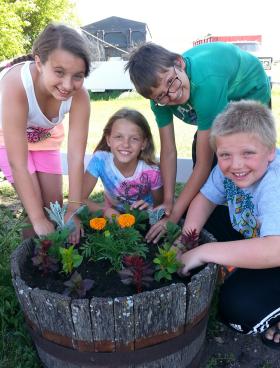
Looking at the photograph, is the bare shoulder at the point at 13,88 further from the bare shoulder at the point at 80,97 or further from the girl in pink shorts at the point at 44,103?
the bare shoulder at the point at 80,97

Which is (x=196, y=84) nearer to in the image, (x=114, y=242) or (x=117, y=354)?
(x=114, y=242)

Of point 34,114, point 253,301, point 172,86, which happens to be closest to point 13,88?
point 34,114

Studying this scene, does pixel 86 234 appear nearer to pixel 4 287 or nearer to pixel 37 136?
pixel 4 287

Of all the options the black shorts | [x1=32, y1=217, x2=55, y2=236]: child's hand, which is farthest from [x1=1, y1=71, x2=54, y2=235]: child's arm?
the black shorts

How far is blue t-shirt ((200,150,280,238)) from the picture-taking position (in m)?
1.71

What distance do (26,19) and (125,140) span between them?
18156 millimetres

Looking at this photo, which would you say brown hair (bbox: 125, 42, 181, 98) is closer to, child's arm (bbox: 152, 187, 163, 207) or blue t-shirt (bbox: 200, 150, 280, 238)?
blue t-shirt (bbox: 200, 150, 280, 238)

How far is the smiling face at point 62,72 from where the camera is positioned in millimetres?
1909

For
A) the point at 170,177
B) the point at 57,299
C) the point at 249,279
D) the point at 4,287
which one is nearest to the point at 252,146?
the point at 249,279

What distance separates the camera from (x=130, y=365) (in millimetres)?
1588

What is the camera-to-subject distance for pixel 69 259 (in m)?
1.70

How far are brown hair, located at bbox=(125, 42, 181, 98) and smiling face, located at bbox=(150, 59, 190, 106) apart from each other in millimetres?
22

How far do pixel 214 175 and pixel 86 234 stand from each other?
755 mm

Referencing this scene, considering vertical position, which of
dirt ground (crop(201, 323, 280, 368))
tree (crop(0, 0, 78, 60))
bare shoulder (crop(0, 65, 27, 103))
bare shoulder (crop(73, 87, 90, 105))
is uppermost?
tree (crop(0, 0, 78, 60))
